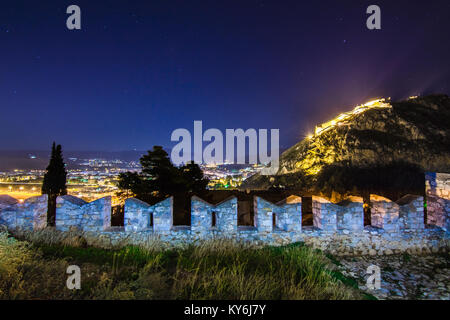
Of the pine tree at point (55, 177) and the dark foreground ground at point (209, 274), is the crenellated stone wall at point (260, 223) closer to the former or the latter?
the dark foreground ground at point (209, 274)

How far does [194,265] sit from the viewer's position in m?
4.54

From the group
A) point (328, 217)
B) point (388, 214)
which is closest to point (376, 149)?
point (388, 214)

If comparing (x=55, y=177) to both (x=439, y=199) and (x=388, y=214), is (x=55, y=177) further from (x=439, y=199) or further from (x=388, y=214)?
(x=439, y=199)

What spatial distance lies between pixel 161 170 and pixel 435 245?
1479 cm

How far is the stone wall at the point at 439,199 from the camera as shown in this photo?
6.26 metres

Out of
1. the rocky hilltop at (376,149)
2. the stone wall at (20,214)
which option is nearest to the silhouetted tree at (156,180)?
the stone wall at (20,214)

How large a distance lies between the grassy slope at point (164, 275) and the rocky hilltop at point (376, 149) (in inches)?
985

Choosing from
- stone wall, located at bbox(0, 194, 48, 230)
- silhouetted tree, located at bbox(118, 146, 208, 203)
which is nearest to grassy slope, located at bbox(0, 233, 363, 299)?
stone wall, located at bbox(0, 194, 48, 230)
